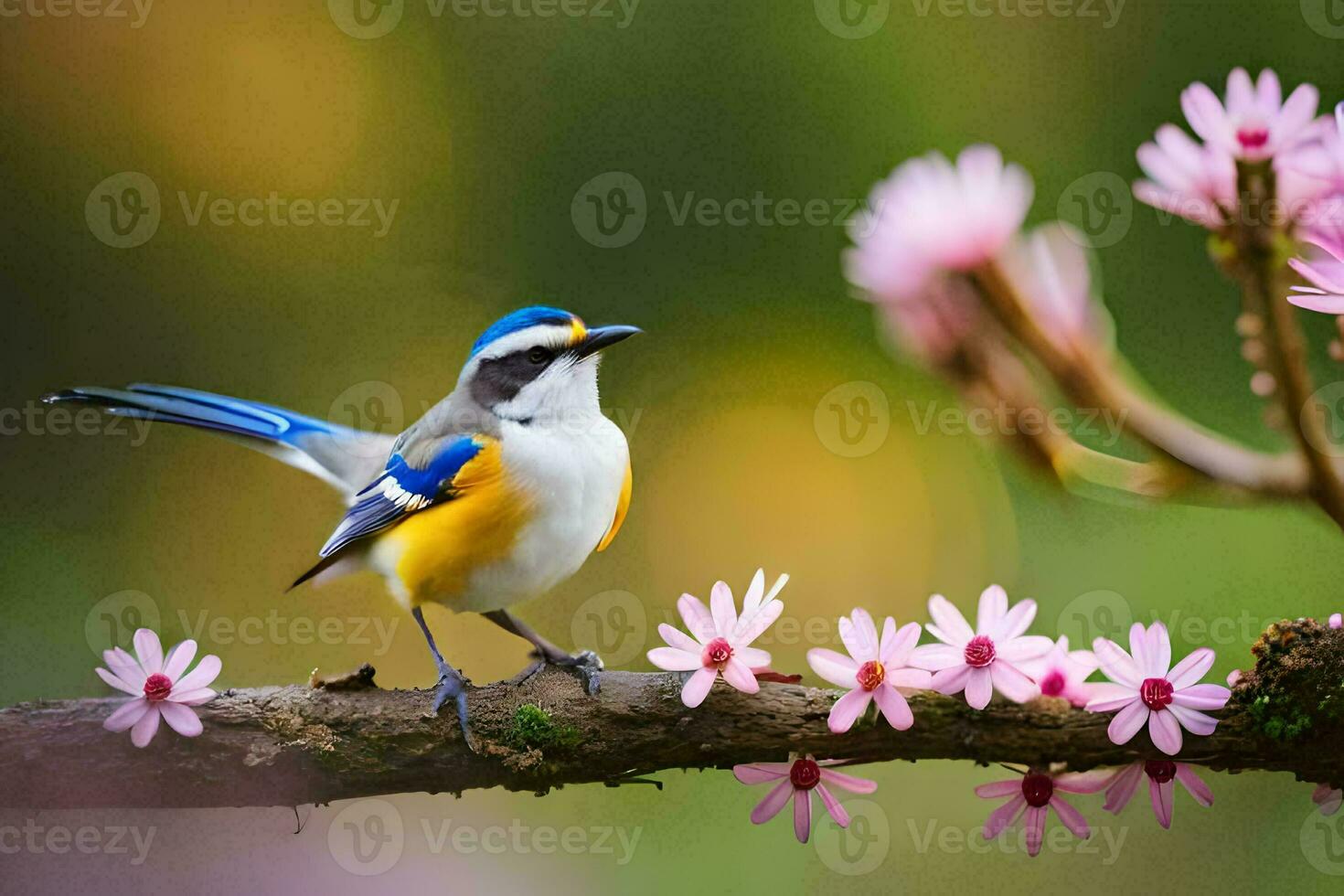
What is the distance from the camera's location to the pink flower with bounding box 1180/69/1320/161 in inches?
30.8

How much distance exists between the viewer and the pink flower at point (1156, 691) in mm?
851

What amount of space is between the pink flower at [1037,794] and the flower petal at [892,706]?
0.09 m

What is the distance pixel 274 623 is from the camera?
1.64 meters

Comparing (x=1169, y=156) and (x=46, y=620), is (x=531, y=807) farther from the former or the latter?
(x=1169, y=156)

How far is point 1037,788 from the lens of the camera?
92cm

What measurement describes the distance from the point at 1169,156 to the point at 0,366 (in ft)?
4.73

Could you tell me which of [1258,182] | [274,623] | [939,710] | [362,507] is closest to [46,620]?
[274,623]
